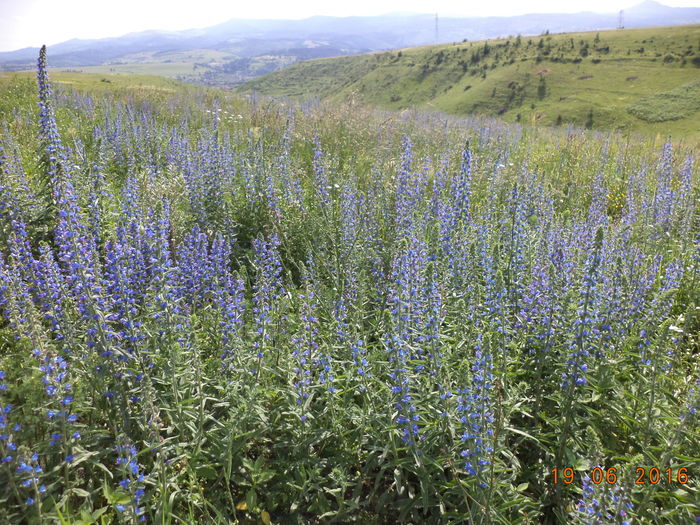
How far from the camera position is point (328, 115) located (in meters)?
14.0

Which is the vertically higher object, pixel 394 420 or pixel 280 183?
pixel 280 183

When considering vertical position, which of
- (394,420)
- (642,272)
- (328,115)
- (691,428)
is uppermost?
(328,115)

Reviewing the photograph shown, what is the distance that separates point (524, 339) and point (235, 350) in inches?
119

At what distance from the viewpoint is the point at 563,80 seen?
62.9 metres

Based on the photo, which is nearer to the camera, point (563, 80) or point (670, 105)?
point (670, 105)

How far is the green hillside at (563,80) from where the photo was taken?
1928 inches

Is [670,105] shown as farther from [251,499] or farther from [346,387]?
[251,499]

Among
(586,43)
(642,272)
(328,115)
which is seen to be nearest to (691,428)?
(642,272)

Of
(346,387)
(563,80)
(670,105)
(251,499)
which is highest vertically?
(563,80)

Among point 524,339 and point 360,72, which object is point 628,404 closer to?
point 524,339

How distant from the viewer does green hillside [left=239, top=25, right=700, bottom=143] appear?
4897 centimetres
